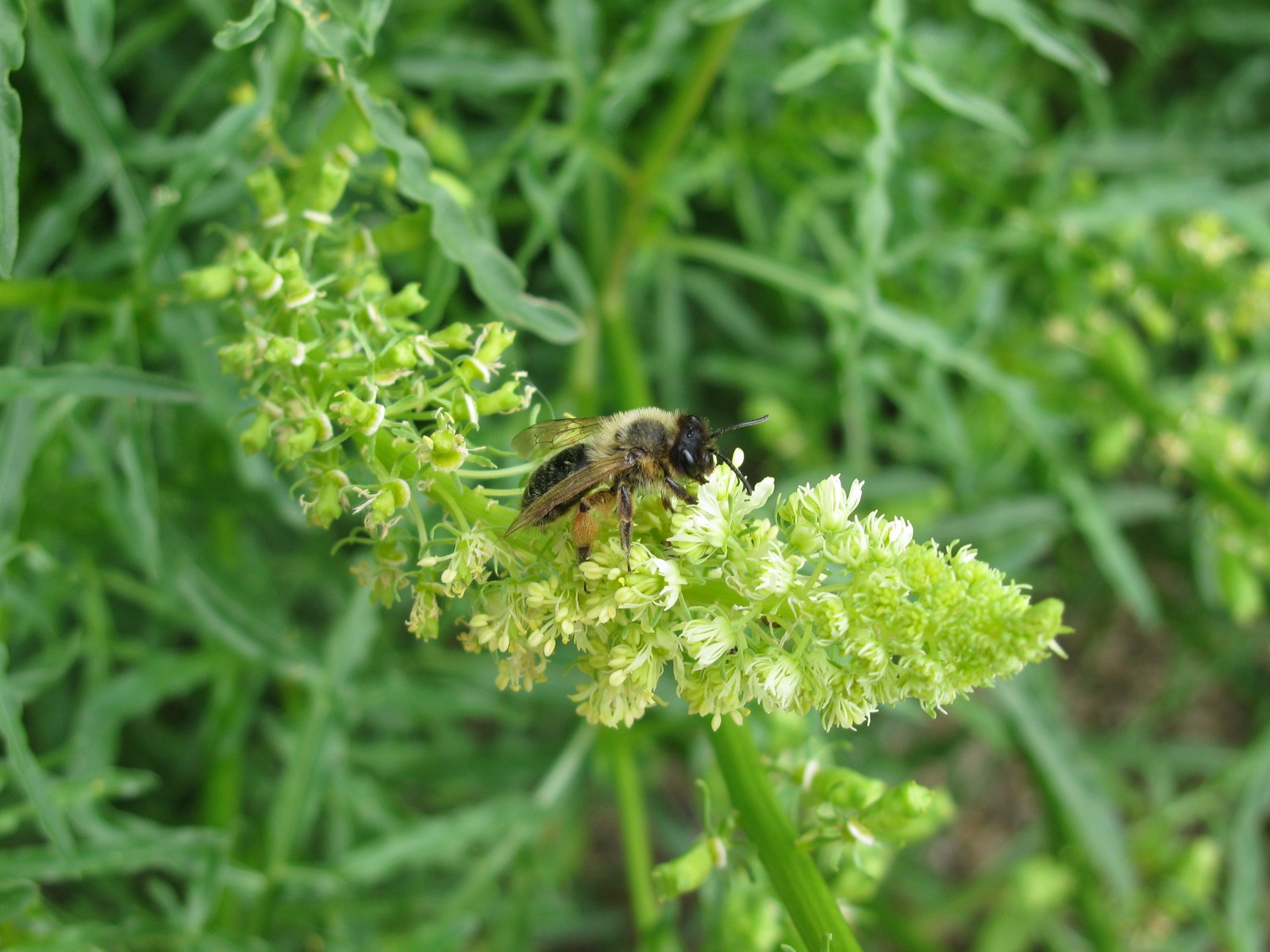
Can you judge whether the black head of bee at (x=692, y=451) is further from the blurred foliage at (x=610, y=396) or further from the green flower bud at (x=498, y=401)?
the blurred foliage at (x=610, y=396)

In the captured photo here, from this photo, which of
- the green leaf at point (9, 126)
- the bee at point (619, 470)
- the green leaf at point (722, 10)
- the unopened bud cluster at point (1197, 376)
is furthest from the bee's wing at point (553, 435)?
the unopened bud cluster at point (1197, 376)

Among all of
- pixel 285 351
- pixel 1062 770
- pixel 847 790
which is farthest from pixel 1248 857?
pixel 285 351

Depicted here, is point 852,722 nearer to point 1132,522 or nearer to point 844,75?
point 844,75

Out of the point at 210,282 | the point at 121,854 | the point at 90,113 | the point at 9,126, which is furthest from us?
the point at 90,113

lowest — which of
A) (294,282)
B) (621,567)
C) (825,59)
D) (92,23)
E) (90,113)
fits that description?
(621,567)

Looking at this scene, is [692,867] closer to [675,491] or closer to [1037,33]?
[675,491]

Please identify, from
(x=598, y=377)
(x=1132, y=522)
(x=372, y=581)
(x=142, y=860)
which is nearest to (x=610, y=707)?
(x=372, y=581)

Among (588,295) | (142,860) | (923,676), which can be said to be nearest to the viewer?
(923,676)
